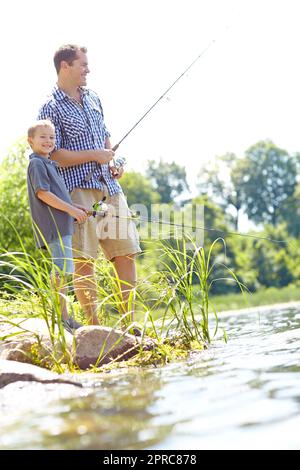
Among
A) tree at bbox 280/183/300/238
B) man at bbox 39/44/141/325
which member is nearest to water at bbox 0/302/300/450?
man at bbox 39/44/141/325

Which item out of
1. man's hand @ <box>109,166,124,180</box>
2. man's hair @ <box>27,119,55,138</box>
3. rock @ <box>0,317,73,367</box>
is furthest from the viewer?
man's hand @ <box>109,166,124,180</box>

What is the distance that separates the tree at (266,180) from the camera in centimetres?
5144

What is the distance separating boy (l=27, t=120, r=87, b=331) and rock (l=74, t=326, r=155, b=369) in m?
0.29

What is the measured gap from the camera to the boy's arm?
4.70 meters

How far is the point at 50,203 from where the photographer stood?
471cm

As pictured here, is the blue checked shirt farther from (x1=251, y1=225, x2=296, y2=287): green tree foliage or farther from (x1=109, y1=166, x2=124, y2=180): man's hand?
(x1=251, y1=225, x2=296, y2=287): green tree foliage

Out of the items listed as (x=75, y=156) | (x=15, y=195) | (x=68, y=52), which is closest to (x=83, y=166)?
(x=75, y=156)

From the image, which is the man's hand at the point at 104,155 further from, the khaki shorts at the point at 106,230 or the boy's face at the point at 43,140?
the boy's face at the point at 43,140

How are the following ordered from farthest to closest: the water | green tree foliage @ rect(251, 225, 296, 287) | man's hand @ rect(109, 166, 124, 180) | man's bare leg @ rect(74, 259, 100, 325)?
green tree foliage @ rect(251, 225, 296, 287), man's hand @ rect(109, 166, 124, 180), man's bare leg @ rect(74, 259, 100, 325), the water

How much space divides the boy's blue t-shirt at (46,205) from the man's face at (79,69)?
67 centimetres

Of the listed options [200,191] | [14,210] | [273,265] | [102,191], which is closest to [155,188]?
[200,191]

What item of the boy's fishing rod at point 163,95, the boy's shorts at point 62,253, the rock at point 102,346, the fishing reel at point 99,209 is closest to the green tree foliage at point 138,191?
the boy's fishing rod at point 163,95
